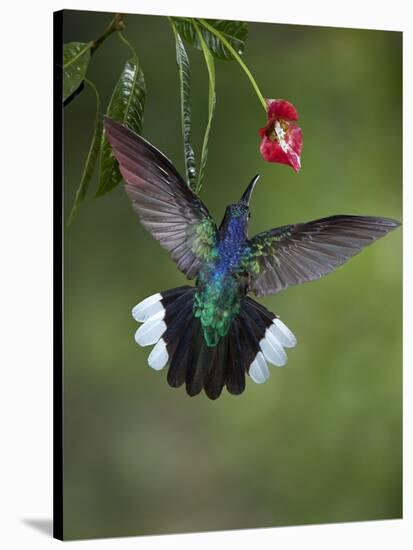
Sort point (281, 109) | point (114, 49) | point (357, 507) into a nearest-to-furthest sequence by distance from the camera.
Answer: point (114, 49) → point (281, 109) → point (357, 507)

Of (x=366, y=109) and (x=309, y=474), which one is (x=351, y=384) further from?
(x=366, y=109)

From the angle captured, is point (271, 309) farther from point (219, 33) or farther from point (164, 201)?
point (219, 33)

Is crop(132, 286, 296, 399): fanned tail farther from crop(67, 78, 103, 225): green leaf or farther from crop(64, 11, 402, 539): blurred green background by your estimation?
crop(67, 78, 103, 225): green leaf

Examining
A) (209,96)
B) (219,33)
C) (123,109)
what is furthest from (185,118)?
(219,33)

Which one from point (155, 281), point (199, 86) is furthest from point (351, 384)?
point (199, 86)

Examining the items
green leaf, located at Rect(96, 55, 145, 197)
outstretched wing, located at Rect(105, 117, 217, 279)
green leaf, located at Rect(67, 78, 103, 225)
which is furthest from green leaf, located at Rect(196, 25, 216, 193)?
green leaf, located at Rect(67, 78, 103, 225)

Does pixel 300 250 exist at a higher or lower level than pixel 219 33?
lower
